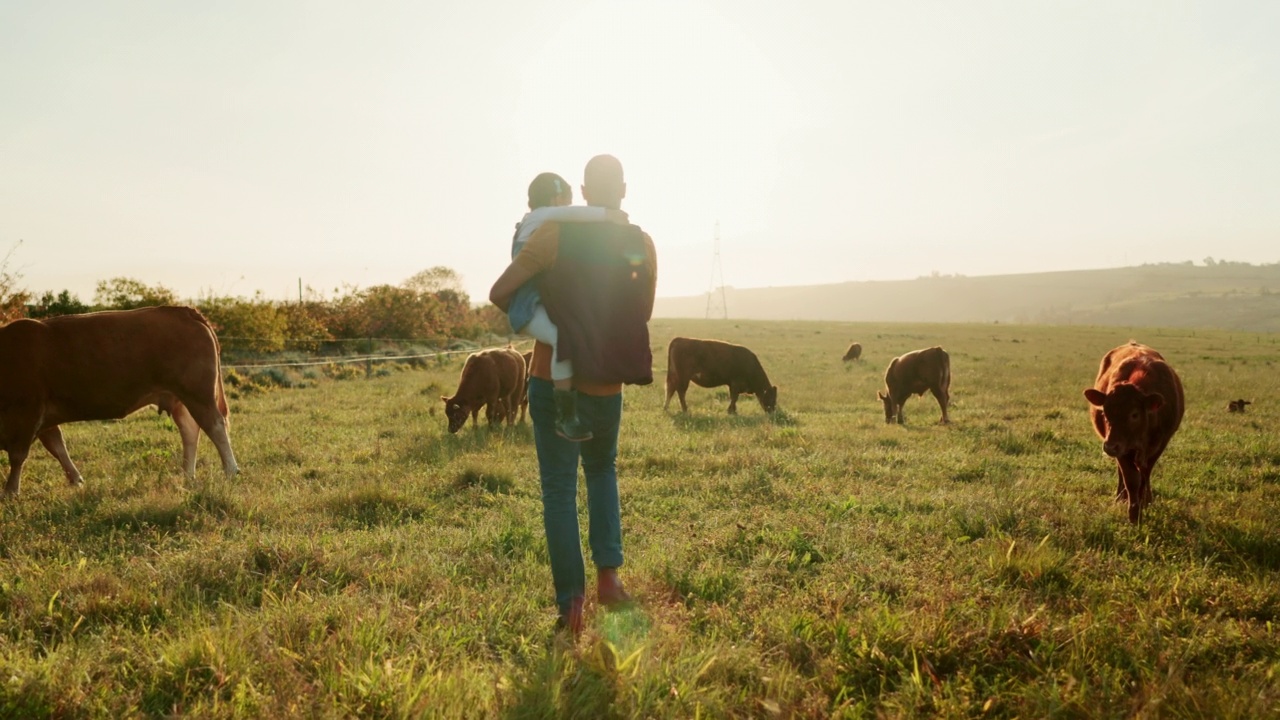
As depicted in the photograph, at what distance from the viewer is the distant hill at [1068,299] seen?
105562mm

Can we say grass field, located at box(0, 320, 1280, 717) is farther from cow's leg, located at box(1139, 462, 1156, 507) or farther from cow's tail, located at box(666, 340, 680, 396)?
cow's tail, located at box(666, 340, 680, 396)

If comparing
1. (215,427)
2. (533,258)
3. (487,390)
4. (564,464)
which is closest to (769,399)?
(487,390)

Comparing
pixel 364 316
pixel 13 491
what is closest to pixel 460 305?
pixel 364 316

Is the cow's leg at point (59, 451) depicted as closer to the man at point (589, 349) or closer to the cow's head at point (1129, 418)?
the man at point (589, 349)

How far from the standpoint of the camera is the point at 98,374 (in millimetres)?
6711

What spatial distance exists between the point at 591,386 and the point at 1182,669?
2849 millimetres

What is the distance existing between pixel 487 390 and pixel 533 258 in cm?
831

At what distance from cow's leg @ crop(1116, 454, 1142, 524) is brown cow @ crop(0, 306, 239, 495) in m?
8.43

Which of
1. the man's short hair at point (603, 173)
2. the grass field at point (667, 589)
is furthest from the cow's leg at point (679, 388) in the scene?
the man's short hair at point (603, 173)

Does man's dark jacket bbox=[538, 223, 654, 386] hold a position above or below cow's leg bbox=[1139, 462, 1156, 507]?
above

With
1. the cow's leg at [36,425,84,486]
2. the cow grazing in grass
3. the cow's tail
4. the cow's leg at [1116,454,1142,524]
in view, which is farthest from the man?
the cow grazing in grass

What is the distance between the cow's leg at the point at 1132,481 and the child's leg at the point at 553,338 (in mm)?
5018

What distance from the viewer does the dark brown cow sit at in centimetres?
1429

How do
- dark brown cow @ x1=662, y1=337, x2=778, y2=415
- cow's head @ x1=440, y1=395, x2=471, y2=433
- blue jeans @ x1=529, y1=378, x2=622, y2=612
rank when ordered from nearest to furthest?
blue jeans @ x1=529, y1=378, x2=622, y2=612 < cow's head @ x1=440, y1=395, x2=471, y2=433 < dark brown cow @ x1=662, y1=337, x2=778, y2=415
